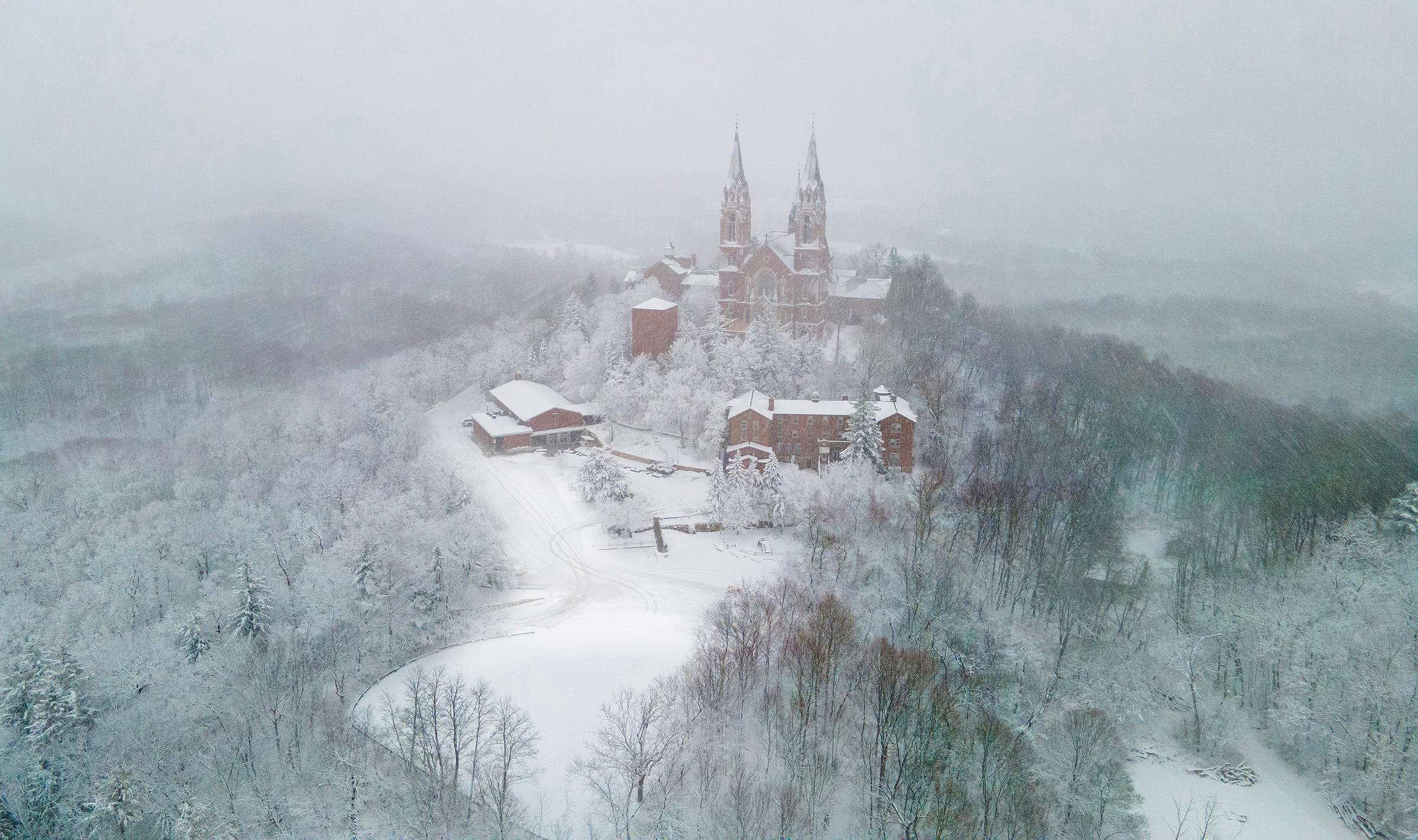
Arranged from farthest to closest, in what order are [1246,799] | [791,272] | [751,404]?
[791,272]
[751,404]
[1246,799]

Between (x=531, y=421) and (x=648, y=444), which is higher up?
(x=531, y=421)

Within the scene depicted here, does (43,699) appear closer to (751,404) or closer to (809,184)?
(751,404)

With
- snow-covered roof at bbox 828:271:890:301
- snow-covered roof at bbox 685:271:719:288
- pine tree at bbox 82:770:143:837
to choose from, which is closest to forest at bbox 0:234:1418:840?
pine tree at bbox 82:770:143:837

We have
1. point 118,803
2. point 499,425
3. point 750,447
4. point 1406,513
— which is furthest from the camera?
point 499,425

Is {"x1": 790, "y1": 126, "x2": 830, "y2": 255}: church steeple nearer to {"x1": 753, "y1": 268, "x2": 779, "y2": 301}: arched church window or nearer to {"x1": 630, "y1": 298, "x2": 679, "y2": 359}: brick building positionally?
{"x1": 753, "y1": 268, "x2": 779, "y2": 301}: arched church window

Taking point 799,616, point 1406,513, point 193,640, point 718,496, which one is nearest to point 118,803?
point 193,640

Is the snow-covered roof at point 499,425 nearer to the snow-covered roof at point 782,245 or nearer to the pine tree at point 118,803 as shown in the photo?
the snow-covered roof at point 782,245

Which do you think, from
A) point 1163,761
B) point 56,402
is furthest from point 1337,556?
point 56,402
